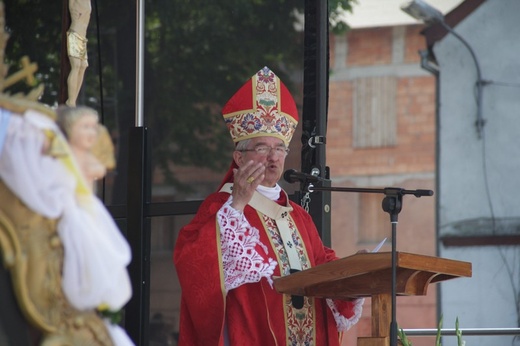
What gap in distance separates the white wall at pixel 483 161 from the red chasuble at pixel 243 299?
616 centimetres

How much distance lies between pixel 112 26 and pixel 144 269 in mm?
1811

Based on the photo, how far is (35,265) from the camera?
2.69 m

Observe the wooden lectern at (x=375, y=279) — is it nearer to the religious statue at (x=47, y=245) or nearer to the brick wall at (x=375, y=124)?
the religious statue at (x=47, y=245)

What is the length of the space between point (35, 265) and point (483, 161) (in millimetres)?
12473

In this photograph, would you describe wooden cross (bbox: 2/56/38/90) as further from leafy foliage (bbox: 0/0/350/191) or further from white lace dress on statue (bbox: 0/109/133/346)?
leafy foliage (bbox: 0/0/350/191)

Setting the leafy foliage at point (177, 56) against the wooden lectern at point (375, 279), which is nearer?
the wooden lectern at point (375, 279)

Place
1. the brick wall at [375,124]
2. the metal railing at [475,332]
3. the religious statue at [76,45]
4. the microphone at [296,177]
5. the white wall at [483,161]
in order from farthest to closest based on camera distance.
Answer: the brick wall at [375,124] < the white wall at [483,161] < the metal railing at [475,332] < the religious statue at [76,45] < the microphone at [296,177]

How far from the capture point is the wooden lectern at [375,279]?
454 centimetres

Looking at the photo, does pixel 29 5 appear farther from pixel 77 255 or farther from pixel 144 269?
pixel 77 255

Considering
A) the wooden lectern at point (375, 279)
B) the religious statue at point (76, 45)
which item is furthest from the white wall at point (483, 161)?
the religious statue at point (76, 45)

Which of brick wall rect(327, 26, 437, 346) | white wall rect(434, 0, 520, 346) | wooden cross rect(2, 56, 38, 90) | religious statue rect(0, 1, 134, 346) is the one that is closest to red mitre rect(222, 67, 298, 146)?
wooden cross rect(2, 56, 38, 90)

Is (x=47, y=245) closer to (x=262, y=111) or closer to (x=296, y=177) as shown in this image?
(x=296, y=177)

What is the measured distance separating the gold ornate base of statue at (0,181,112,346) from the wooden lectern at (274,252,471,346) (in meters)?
1.96

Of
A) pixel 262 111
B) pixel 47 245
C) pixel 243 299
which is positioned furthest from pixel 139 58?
pixel 47 245
